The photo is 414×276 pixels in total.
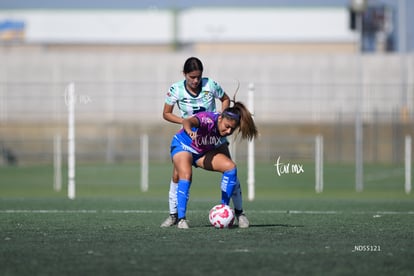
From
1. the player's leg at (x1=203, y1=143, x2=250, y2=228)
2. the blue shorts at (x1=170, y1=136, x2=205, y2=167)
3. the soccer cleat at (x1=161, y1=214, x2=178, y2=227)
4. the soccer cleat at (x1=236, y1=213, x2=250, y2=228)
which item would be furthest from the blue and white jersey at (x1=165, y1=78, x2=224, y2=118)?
the soccer cleat at (x1=236, y1=213, x2=250, y2=228)

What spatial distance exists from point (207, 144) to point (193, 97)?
0.64 meters

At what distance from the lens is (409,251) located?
9547 mm

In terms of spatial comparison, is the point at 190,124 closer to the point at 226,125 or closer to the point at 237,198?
the point at 226,125

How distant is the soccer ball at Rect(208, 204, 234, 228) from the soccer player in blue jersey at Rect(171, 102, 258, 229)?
28 centimetres

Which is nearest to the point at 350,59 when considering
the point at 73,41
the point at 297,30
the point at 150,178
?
the point at 150,178

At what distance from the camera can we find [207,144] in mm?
12188

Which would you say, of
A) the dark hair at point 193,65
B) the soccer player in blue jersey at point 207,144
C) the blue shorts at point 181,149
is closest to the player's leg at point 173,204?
the soccer player in blue jersey at point 207,144

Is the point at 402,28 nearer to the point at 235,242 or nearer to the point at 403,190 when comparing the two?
the point at 403,190

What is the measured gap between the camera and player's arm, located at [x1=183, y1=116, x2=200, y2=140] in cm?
1165

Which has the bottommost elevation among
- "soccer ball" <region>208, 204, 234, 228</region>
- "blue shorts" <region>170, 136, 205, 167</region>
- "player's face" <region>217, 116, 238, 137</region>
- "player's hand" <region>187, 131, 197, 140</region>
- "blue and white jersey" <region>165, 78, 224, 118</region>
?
"soccer ball" <region>208, 204, 234, 228</region>

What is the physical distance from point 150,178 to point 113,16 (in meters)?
41.2

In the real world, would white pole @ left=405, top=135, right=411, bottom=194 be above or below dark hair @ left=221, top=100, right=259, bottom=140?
below

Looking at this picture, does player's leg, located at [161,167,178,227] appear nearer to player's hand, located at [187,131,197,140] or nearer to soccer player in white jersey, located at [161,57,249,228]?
soccer player in white jersey, located at [161,57,249,228]

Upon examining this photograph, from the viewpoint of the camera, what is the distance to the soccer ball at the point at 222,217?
11.8 m
